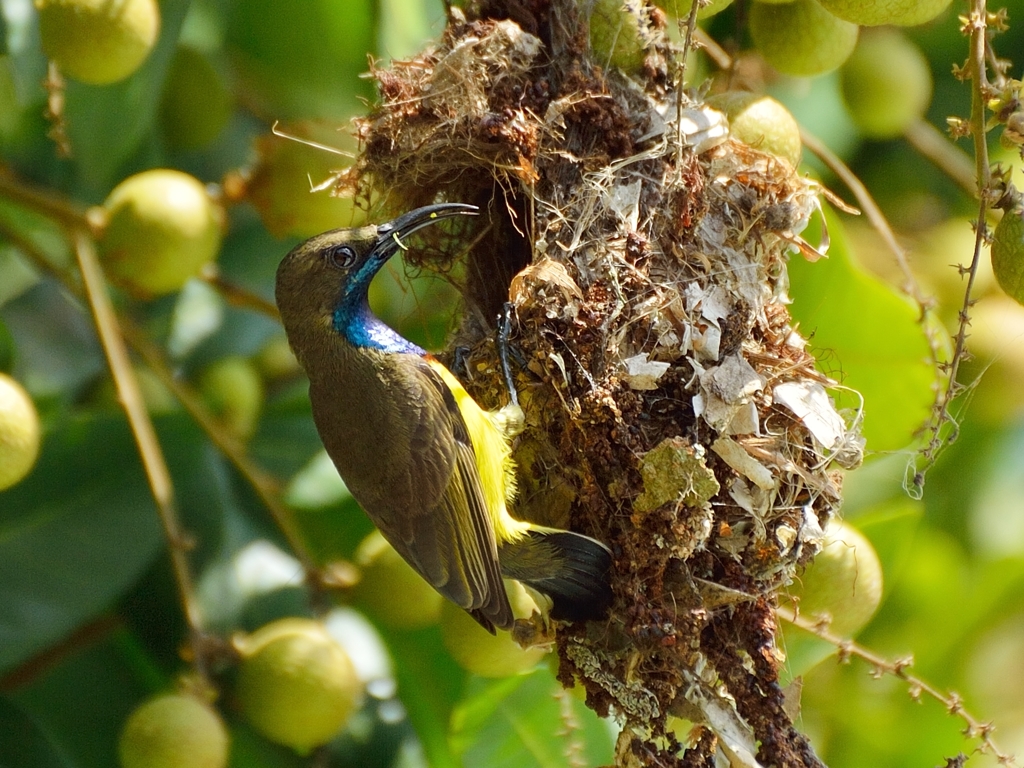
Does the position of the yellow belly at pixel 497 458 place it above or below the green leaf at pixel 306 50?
below

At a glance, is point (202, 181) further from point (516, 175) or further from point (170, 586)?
point (516, 175)

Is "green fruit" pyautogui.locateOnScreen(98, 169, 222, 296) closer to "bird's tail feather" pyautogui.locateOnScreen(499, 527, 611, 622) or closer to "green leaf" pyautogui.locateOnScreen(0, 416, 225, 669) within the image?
"green leaf" pyautogui.locateOnScreen(0, 416, 225, 669)

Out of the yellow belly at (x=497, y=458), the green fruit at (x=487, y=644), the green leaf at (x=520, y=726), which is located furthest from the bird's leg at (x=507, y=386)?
the green leaf at (x=520, y=726)

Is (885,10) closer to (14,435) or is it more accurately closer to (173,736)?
(14,435)

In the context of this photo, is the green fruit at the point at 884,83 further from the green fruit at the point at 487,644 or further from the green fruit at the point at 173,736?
the green fruit at the point at 173,736

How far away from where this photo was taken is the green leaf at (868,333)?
329 cm

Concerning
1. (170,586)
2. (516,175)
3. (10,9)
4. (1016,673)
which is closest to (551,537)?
(516,175)

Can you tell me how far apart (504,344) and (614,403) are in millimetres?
381

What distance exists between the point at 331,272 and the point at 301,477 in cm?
90

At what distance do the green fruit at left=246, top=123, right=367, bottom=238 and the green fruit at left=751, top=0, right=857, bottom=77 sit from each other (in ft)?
4.19

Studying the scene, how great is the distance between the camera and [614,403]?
2.56 m

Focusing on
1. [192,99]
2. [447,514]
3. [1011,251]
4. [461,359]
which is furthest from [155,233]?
[1011,251]

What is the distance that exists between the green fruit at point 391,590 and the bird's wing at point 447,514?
275 mm

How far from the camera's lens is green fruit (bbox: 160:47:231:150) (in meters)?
3.98
